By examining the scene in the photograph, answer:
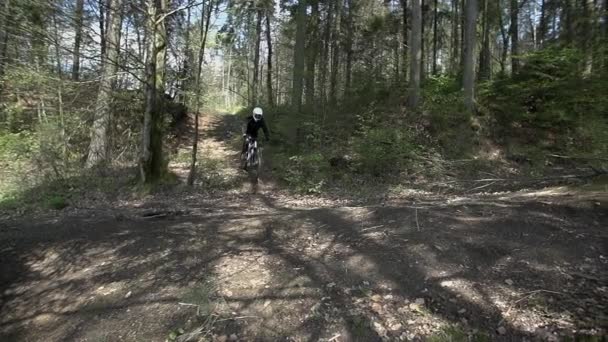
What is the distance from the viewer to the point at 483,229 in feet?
15.7

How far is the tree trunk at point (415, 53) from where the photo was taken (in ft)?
42.4

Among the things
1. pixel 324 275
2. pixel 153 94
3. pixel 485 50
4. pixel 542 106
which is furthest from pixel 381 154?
pixel 485 50

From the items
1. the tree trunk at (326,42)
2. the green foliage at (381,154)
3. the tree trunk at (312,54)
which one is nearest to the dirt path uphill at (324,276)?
the green foliage at (381,154)

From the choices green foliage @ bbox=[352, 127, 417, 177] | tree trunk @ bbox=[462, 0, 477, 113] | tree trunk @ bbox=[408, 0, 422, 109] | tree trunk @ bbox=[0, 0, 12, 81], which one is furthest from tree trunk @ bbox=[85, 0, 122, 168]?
tree trunk @ bbox=[462, 0, 477, 113]

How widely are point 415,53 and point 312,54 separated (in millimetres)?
4712

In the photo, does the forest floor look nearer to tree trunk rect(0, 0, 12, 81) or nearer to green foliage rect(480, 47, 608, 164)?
tree trunk rect(0, 0, 12, 81)

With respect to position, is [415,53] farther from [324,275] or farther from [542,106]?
[324,275]

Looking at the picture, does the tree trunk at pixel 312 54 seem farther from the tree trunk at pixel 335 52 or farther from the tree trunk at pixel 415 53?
the tree trunk at pixel 415 53

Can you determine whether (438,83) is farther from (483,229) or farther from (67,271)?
(67,271)

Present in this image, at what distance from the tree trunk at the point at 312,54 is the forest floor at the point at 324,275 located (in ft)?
24.9

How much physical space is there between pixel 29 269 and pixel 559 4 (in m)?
14.1

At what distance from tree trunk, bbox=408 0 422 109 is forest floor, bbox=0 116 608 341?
25.7 feet

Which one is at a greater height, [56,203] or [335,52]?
[335,52]

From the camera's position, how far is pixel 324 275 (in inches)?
170
